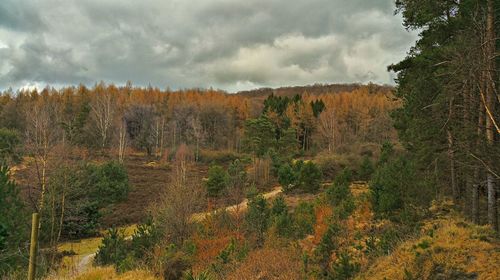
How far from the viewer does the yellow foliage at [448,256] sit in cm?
845

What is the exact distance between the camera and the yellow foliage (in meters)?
8.45

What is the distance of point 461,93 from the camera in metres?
11.9

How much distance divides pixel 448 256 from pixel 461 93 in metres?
5.58

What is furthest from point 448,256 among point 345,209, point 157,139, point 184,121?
point 184,121

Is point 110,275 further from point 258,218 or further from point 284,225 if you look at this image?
point 258,218

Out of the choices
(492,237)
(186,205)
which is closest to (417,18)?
(492,237)

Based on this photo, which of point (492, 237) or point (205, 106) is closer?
point (492, 237)

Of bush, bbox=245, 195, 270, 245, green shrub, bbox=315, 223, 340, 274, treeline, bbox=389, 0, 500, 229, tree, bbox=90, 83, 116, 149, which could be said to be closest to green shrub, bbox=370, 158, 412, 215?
treeline, bbox=389, 0, 500, 229

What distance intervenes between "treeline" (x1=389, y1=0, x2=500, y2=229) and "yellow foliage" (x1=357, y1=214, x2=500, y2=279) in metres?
1.68

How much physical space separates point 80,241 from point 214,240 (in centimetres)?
965

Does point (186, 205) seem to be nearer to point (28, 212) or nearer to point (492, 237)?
point (28, 212)

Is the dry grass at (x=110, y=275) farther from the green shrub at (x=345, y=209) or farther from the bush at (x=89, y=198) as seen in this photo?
the green shrub at (x=345, y=209)

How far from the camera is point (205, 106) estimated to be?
254 ft

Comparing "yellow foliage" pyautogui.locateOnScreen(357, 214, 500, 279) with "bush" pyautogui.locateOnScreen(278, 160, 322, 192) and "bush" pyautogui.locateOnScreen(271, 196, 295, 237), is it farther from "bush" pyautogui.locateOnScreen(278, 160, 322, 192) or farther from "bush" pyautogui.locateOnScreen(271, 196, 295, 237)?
"bush" pyautogui.locateOnScreen(278, 160, 322, 192)
